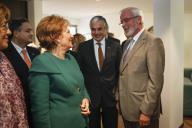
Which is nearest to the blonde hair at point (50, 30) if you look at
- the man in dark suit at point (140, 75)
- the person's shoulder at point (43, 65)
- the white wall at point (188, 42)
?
the person's shoulder at point (43, 65)

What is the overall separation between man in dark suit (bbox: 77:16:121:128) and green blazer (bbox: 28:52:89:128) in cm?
68

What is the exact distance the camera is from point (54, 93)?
171 cm

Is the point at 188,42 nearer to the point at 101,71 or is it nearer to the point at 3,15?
the point at 101,71

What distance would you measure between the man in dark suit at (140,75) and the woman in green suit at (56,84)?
1.42ft

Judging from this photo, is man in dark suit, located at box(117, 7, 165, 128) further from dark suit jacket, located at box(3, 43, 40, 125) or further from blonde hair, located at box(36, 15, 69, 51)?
dark suit jacket, located at box(3, 43, 40, 125)

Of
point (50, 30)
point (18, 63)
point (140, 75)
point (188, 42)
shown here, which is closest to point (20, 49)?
point (18, 63)

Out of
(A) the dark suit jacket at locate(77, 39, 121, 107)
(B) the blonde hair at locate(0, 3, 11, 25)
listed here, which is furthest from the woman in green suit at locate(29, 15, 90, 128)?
(A) the dark suit jacket at locate(77, 39, 121, 107)

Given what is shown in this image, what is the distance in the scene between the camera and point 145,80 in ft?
6.88

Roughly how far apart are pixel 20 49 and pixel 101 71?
31.1 inches

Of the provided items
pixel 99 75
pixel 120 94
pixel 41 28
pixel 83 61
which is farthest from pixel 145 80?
pixel 41 28

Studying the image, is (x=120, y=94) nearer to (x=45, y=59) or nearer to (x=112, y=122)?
(x=112, y=122)

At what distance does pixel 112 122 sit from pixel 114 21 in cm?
714

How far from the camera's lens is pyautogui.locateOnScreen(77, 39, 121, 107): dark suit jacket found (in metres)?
2.52

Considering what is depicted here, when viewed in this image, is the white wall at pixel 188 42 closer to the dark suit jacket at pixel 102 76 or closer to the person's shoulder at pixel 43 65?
the dark suit jacket at pixel 102 76
